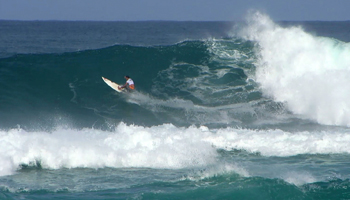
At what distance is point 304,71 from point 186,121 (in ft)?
20.1

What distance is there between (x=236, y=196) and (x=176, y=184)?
1.31m

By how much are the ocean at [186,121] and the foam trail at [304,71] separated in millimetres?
47

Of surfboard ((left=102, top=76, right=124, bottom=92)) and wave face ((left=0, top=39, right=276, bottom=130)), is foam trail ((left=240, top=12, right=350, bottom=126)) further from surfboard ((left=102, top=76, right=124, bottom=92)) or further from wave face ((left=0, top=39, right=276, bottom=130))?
surfboard ((left=102, top=76, right=124, bottom=92))

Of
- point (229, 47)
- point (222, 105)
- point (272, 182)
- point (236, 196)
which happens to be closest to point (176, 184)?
point (236, 196)

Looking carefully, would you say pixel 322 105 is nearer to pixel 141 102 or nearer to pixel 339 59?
pixel 339 59

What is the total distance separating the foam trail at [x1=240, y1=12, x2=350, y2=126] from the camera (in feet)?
55.8

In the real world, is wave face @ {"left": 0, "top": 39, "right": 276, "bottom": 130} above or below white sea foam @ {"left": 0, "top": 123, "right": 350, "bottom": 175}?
above

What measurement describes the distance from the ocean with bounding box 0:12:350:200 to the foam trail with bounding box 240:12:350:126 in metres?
0.05

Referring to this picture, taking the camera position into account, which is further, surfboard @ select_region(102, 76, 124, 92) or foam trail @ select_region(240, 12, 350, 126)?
surfboard @ select_region(102, 76, 124, 92)

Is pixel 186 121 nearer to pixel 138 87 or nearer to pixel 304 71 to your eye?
pixel 138 87

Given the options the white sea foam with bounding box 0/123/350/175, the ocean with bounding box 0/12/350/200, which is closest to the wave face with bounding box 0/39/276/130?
the ocean with bounding box 0/12/350/200

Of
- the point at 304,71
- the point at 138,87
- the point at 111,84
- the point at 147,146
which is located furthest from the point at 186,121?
the point at 304,71

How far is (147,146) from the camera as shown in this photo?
12.5 metres

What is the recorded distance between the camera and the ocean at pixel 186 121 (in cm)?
956
